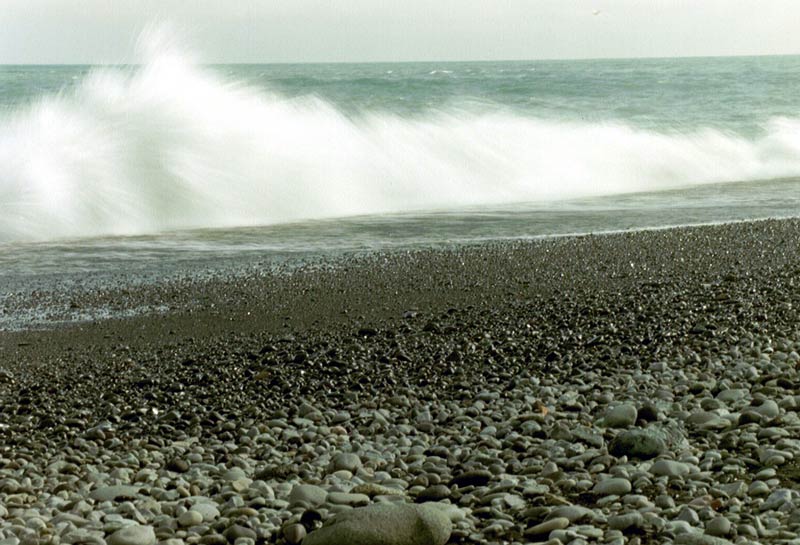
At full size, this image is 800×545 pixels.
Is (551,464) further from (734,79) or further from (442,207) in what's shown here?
(734,79)

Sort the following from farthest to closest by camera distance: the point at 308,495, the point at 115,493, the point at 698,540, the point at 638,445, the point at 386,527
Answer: the point at 638,445 → the point at 115,493 → the point at 308,495 → the point at 386,527 → the point at 698,540

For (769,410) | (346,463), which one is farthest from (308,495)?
(769,410)

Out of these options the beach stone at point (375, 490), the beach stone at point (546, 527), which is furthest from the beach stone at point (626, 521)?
the beach stone at point (375, 490)

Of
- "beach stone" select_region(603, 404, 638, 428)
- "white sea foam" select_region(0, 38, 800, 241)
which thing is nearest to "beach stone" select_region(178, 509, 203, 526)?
"beach stone" select_region(603, 404, 638, 428)

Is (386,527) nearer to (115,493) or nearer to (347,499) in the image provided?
(347,499)

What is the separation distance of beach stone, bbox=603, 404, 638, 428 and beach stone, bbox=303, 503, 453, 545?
1203 millimetres

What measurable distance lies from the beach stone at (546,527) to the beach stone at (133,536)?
1.12 metres

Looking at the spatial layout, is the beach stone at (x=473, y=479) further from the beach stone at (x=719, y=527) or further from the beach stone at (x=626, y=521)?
the beach stone at (x=719, y=527)

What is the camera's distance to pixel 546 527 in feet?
10.2

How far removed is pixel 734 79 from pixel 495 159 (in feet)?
83.5

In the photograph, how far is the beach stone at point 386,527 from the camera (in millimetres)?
2984

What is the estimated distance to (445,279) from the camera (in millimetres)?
7371

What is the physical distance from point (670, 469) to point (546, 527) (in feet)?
2.10

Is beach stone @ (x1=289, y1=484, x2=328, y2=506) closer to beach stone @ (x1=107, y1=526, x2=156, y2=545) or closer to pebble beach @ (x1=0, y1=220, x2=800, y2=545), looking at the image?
pebble beach @ (x1=0, y1=220, x2=800, y2=545)
